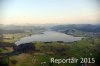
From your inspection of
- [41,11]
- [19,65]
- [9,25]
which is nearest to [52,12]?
[41,11]

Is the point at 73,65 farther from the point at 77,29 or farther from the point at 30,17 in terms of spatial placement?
the point at 30,17

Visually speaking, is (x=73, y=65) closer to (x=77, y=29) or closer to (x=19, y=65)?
(x=77, y=29)

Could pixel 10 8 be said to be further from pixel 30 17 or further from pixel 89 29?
pixel 89 29

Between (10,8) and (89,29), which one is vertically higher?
(10,8)

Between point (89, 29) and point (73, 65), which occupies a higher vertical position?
point (89, 29)

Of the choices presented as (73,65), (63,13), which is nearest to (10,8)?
(63,13)

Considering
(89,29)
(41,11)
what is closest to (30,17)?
(41,11)

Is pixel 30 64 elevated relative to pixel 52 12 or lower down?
lower down

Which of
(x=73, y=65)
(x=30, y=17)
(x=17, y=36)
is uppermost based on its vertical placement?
(x=30, y=17)
